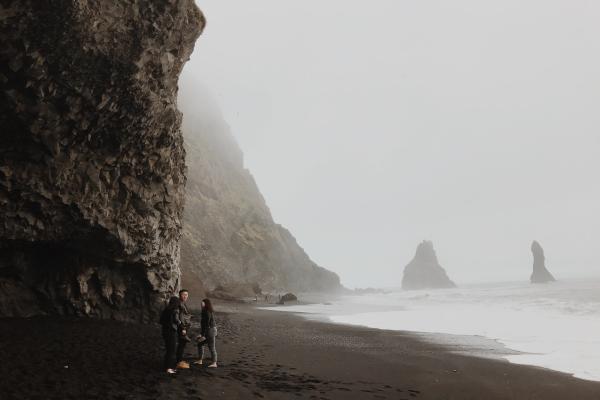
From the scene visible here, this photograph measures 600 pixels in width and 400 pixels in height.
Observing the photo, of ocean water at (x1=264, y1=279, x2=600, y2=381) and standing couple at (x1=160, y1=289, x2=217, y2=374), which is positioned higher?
standing couple at (x1=160, y1=289, x2=217, y2=374)

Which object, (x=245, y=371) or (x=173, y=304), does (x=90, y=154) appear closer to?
(x=173, y=304)

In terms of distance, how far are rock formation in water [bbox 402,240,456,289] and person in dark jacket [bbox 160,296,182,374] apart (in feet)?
612

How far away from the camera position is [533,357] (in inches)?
709

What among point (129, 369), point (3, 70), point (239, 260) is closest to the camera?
point (129, 369)

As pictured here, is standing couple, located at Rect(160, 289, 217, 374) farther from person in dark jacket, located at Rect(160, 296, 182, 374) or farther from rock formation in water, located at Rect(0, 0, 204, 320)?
rock formation in water, located at Rect(0, 0, 204, 320)

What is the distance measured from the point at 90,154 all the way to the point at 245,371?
12638 millimetres

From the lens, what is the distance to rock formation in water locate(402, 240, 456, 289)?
185 metres

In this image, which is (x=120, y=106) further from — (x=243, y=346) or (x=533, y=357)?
(x=533, y=357)

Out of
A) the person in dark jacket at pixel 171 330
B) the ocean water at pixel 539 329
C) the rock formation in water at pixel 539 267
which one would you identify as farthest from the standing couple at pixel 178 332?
the rock formation in water at pixel 539 267

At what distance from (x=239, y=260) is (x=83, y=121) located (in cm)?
6367

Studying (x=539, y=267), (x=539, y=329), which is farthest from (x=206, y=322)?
(x=539, y=267)

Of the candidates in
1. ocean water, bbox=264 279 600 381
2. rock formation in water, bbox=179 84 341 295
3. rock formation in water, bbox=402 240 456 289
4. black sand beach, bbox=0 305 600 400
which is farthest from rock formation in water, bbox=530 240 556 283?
black sand beach, bbox=0 305 600 400

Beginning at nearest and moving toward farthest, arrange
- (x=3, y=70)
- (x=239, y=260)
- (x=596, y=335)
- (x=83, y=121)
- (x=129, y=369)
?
(x=129, y=369), (x=3, y=70), (x=83, y=121), (x=596, y=335), (x=239, y=260)

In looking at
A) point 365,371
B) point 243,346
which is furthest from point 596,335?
point 243,346
